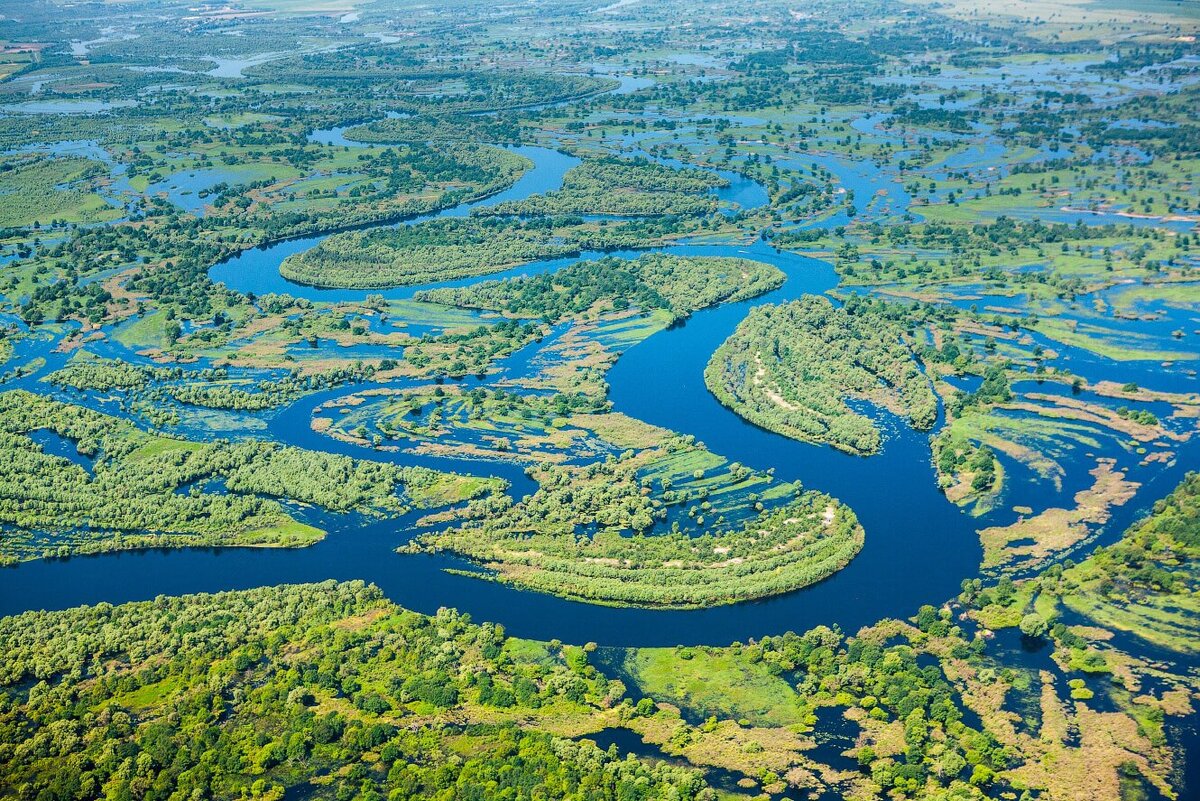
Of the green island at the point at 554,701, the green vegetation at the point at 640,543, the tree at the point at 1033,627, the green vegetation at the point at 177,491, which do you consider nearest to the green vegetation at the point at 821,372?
the green vegetation at the point at 640,543

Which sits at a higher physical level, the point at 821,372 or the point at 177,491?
the point at 821,372

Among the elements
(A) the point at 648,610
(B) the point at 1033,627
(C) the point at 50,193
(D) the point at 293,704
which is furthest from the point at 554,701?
(C) the point at 50,193

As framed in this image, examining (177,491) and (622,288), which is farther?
(622,288)

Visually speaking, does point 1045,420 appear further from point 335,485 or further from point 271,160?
point 271,160

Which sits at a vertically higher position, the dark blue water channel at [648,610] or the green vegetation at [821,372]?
the green vegetation at [821,372]

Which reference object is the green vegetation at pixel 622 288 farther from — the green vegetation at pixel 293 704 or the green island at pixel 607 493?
the green vegetation at pixel 293 704

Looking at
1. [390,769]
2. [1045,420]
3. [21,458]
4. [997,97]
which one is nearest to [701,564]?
[390,769]

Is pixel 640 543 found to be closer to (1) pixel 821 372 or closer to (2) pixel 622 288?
(1) pixel 821 372
